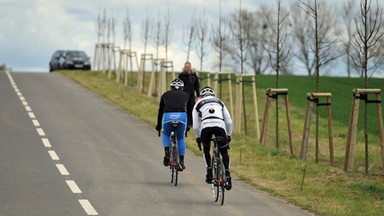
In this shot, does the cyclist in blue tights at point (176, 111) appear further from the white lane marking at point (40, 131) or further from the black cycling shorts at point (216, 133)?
the white lane marking at point (40, 131)

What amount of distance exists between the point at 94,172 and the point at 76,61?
37.8 m

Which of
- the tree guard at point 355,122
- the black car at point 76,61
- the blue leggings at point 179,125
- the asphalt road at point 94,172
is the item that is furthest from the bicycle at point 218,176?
the black car at point 76,61

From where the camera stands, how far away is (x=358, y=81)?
2104 inches

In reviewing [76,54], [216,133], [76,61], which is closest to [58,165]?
[216,133]

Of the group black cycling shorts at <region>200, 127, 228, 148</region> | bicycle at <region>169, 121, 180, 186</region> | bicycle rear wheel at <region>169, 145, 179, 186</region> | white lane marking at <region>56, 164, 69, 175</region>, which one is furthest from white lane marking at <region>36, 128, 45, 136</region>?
black cycling shorts at <region>200, 127, 228, 148</region>

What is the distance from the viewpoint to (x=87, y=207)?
1246 centimetres

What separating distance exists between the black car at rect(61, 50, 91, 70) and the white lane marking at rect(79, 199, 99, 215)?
41301mm

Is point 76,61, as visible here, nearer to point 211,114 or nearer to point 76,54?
point 76,54

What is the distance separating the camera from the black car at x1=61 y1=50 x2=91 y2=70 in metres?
53.9

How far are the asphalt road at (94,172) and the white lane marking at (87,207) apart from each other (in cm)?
1

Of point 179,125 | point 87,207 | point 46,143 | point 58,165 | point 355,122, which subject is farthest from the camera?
point 46,143

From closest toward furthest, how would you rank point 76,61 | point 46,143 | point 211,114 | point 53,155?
point 211,114 < point 53,155 < point 46,143 < point 76,61

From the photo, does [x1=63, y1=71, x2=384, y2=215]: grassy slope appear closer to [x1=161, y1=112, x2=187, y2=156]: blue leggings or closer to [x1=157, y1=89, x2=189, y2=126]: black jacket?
[x1=161, y1=112, x2=187, y2=156]: blue leggings

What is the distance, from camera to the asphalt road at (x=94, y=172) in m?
12.7
